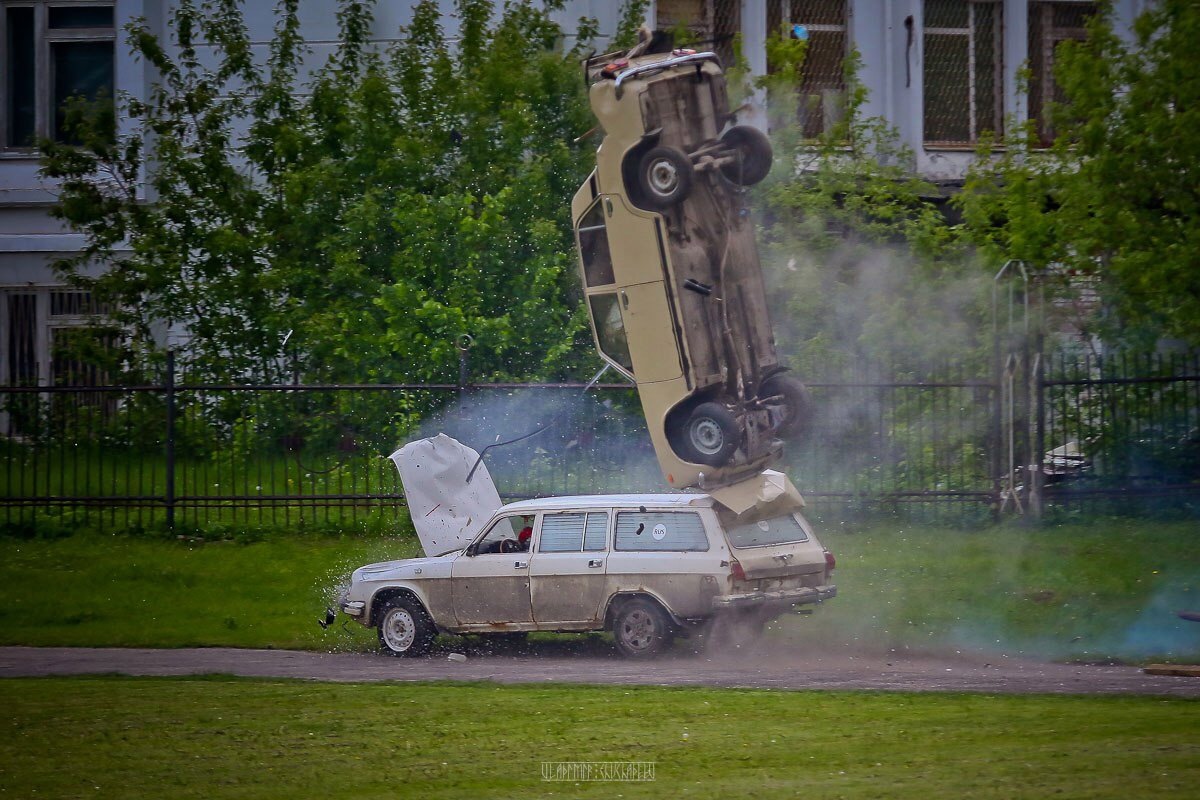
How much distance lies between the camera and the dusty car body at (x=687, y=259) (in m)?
12.4

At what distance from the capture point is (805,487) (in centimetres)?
1717

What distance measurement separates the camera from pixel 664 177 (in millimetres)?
12406

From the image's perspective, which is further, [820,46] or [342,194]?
[820,46]

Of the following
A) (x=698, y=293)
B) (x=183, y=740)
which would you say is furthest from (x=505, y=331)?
(x=183, y=740)

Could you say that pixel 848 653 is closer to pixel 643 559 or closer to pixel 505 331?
pixel 643 559

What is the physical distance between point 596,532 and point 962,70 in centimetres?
1477

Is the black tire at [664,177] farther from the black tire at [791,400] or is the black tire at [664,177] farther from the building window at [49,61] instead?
the building window at [49,61]

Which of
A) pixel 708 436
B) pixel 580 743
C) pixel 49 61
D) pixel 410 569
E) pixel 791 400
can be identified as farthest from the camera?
pixel 49 61

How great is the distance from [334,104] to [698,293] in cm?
945

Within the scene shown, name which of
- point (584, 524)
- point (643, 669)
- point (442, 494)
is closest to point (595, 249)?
point (584, 524)

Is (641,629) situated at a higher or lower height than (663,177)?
lower

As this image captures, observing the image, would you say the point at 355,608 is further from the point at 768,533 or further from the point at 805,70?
the point at 805,70

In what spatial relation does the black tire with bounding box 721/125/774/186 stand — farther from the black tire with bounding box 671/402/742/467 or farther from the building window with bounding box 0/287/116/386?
the building window with bounding box 0/287/116/386

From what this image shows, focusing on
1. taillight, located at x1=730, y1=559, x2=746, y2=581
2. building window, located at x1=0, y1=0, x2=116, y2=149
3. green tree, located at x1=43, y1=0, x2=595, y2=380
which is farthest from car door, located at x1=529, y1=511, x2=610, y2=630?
building window, located at x1=0, y1=0, x2=116, y2=149
